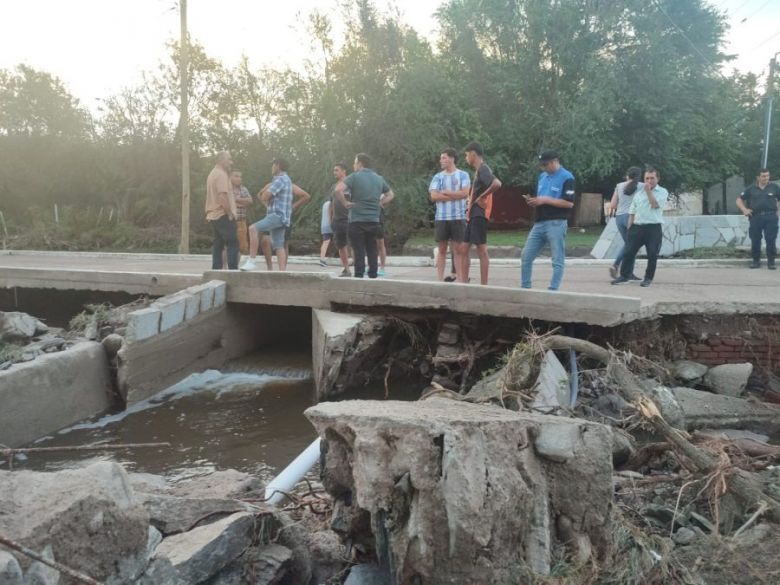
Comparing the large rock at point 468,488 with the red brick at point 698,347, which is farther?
the red brick at point 698,347

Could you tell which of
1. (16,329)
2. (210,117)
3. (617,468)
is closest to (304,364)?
(16,329)

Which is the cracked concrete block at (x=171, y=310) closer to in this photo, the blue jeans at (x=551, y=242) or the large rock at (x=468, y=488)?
the blue jeans at (x=551, y=242)

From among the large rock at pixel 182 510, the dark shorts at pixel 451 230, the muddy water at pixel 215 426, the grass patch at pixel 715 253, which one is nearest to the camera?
the large rock at pixel 182 510

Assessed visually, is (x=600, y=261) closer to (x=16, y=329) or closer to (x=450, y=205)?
(x=450, y=205)

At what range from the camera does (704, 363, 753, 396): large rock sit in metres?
6.42

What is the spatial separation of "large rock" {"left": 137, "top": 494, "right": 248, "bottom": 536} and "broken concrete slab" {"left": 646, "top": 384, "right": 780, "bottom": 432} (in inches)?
159

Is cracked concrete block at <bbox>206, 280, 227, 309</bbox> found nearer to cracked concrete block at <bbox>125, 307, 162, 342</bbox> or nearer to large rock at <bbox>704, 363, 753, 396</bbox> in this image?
cracked concrete block at <bbox>125, 307, 162, 342</bbox>

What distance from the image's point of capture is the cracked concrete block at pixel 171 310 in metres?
7.41

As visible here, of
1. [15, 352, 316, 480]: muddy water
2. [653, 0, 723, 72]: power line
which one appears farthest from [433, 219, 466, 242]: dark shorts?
[653, 0, 723, 72]: power line

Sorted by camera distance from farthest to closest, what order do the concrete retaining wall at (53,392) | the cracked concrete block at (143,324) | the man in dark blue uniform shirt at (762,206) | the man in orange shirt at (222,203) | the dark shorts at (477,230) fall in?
the man in dark blue uniform shirt at (762,206) → the man in orange shirt at (222,203) → the dark shorts at (477,230) → the cracked concrete block at (143,324) → the concrete retaining wall at (53,392)

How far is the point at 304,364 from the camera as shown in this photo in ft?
28.1

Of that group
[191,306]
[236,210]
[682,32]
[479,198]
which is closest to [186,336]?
[191,306]

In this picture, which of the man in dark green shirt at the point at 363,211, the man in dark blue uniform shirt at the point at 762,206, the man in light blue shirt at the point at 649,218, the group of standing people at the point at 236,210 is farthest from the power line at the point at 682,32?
the man in dark green shirt at the point at 363,211

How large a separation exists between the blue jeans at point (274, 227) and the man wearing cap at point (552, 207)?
3622 mm
